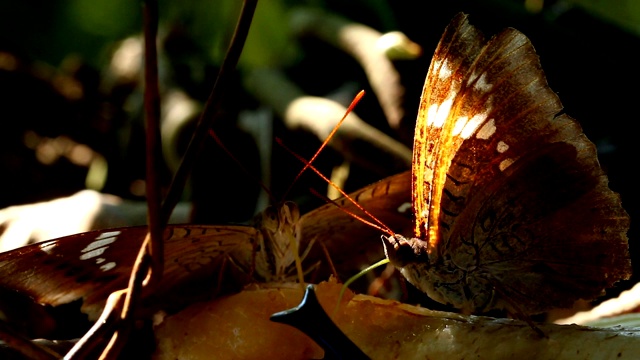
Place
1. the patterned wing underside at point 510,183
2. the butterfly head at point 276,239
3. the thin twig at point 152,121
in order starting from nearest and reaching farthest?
the thin twig at point 152,121 → the patterned wing underside at point 510,183 → the butterfly head at point 276,239

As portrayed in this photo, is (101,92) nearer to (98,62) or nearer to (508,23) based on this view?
(98,62)

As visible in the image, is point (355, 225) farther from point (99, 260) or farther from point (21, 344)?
point (21, 344)

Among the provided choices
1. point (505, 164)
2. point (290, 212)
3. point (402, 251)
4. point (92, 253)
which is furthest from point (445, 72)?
point (92, 253)

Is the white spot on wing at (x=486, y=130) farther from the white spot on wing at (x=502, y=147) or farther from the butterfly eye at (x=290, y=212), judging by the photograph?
the butterfly eye at (x=290, y=212)

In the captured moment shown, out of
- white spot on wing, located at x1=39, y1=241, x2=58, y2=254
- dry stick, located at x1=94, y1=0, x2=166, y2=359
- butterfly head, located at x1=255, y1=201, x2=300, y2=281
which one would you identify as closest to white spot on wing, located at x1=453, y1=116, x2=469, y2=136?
butterfly head, located at x1=255, y1=201, x2=300, y2=281

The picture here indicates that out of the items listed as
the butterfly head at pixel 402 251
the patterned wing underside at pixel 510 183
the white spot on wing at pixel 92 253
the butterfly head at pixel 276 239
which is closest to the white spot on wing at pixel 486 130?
the patterned wing underside at pixel 510 183

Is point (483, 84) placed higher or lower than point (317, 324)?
higher
